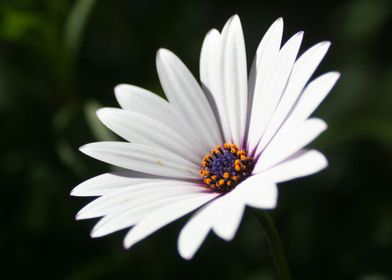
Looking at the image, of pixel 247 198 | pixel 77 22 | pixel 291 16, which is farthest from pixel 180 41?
pixel 247 198

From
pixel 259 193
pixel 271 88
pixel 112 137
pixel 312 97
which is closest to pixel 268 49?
pixel 271 88

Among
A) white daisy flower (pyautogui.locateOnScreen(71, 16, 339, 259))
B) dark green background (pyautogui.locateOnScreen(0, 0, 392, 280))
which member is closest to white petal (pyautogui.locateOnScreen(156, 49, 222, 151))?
white daisy flower (pyautogui.locateOnScreen(71, 16, 339, 259))

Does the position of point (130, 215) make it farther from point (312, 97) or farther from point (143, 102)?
point (312, 97)

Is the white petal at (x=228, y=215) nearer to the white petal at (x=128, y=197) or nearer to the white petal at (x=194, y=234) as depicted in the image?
the white petal at (x=194, y=234)

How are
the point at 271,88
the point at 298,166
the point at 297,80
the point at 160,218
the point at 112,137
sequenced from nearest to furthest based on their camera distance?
the point at 298,166
the point at 160,218
the point at 297,80
the point at 271,88
the point at 112,137

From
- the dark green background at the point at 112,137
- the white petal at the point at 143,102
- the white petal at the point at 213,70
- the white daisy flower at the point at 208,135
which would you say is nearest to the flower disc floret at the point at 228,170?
the white daisy flower at the point at 208,135

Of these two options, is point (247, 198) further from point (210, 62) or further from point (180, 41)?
point (180, 41)
